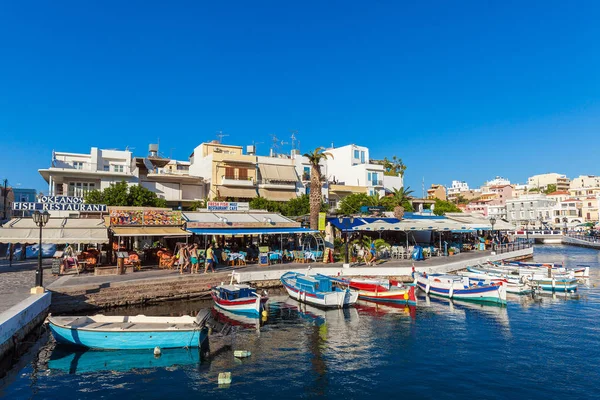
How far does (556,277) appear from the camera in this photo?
→ 26594mm

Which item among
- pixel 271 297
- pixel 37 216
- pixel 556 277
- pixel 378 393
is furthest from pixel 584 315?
pixel 37 216

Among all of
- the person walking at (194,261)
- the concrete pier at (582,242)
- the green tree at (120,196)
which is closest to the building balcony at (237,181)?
the green tree at (120,196)

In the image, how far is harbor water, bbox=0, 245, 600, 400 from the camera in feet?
37.4

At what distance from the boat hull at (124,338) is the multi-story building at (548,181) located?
167 meters

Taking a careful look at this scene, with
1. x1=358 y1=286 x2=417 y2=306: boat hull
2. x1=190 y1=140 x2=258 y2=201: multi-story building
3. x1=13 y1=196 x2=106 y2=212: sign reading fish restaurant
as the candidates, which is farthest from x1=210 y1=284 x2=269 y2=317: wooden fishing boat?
x1=190 y1=140 x2=258 y2=201: multi-story building

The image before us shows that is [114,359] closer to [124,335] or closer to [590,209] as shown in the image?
[124,335]

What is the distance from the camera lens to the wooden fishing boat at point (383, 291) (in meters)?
22.0

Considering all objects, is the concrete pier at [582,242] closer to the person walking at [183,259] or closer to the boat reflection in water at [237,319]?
the boat reflection in water at [237,319]

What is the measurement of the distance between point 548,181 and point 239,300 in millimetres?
181035

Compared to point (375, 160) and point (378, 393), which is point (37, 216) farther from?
point (375, 160)

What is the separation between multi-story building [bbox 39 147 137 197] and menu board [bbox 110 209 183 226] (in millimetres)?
23177

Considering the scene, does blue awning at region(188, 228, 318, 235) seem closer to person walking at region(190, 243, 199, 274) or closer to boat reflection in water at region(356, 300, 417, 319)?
person walking at region(190, 243, 199, 274)

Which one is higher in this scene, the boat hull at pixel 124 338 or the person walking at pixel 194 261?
the person walking at pixel 194 261

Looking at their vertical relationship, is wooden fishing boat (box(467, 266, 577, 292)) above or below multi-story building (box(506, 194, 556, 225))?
below
